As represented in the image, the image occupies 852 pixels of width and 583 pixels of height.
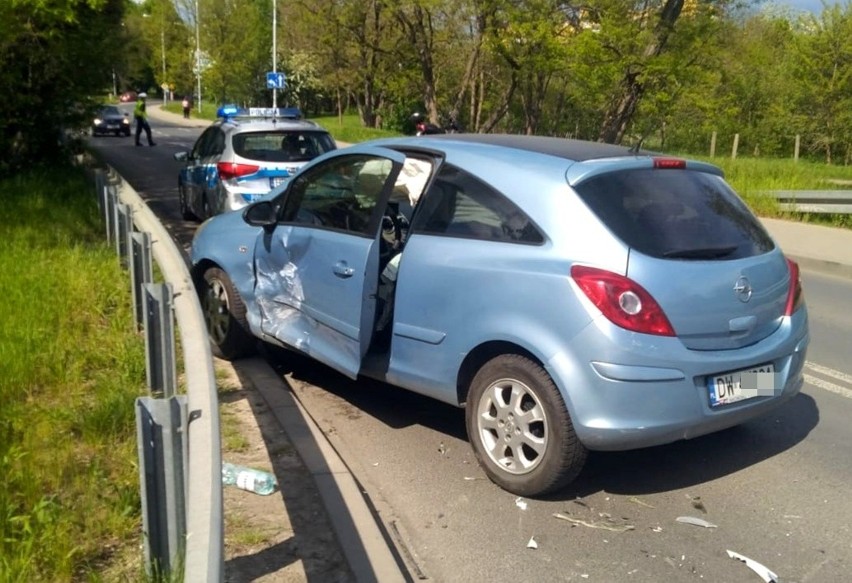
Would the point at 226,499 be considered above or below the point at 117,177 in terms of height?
below

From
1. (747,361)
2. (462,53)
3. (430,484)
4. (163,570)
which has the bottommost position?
(430,484)

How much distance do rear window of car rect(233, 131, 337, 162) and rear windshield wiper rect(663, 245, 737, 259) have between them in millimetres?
8023

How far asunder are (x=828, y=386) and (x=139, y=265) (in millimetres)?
4934

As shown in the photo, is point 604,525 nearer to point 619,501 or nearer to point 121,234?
point 619,501

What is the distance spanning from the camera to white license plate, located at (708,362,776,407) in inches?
184

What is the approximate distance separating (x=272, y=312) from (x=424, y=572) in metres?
2.83

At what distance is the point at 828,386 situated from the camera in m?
6.88

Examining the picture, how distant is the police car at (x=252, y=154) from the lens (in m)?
12.1

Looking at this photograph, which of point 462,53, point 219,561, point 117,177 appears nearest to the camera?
point 219,561

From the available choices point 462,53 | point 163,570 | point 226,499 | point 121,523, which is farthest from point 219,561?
point 462,53

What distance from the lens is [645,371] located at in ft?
14.6

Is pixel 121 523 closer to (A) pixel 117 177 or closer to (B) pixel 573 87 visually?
(A) pixel 117 177

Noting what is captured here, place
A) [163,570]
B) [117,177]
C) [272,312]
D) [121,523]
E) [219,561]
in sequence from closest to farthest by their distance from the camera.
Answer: [219,561]
[163,570]
[121,523]
[272,312]
[117,177]

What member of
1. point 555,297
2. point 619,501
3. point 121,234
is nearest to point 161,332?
point 555,297
